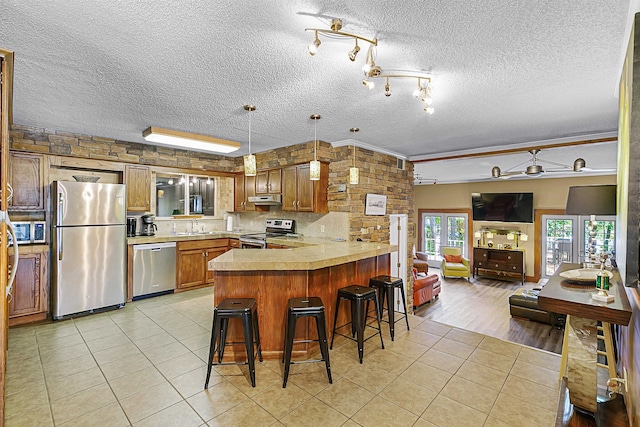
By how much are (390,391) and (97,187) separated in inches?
169

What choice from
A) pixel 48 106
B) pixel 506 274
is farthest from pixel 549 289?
pixel 506 274

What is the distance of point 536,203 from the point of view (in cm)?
847

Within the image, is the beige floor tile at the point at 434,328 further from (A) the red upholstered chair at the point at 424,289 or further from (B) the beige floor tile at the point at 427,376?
(A) the red upholstered chair at the point at 424,289

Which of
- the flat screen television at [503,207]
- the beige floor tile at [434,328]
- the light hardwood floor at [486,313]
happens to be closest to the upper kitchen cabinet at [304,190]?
the beige floor tile at [434,328]

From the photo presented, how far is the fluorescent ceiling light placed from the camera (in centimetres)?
378

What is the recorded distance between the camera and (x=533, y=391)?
2.26 m

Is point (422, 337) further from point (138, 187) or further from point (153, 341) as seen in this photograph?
point (138, 187)

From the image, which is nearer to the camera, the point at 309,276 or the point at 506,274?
the point at 309,276

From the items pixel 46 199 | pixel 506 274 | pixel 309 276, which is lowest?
pixel 506 274

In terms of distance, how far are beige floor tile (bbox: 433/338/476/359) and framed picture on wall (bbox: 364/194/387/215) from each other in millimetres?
2194

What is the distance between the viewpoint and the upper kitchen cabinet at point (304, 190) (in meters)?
4.62

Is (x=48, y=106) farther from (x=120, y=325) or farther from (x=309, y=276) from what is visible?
(x=309, y=276)

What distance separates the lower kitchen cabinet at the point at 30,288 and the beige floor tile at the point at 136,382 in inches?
90.6

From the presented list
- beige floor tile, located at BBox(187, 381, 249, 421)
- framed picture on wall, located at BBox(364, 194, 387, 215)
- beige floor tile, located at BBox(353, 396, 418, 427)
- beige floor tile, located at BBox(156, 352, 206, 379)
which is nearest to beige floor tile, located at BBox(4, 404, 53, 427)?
beige floor tile, located at BBox(156, 352, 206, 379)
